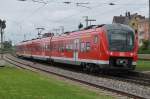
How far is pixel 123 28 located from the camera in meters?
30.8

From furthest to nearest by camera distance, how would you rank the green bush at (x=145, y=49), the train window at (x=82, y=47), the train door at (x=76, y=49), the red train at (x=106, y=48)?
the green bush at (x=145, y=49) < the train door at (x=76, y=49) < the train window at (x=82, y=47) < the red train at (x=106, y=48)

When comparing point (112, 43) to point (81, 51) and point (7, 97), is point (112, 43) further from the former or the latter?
point (7, 97)

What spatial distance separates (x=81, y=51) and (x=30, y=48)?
1328 inches

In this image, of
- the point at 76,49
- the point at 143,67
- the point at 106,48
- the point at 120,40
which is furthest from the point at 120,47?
the point at 143,67

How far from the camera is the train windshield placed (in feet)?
98.1

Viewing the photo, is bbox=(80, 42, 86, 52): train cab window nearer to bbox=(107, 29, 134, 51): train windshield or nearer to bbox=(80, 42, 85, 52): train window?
bbox=(80, 42, 85, 52): train window

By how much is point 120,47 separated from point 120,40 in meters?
0.50

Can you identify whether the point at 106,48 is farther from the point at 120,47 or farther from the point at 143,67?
the point at 143,67

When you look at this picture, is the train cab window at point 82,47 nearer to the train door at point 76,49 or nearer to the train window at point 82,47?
the train window at point 82,47

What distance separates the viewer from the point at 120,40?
30.2 meters

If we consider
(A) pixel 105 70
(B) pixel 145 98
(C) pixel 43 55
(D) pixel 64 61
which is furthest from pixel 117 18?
(B) pixel 145 98

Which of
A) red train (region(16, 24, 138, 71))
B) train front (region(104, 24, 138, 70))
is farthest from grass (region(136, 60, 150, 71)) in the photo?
train front (region(104, 24, 138, 70))

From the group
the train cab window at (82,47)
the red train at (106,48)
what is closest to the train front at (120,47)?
the red train at (106,48)

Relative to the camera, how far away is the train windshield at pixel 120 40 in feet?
98.1
